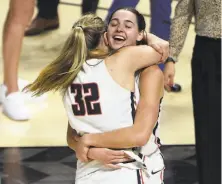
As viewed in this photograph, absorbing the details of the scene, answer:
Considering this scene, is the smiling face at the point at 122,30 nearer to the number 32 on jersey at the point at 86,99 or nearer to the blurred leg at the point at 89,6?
the number 32 on jersey at the point at 86,99

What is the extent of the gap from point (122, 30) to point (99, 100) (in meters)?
0.22

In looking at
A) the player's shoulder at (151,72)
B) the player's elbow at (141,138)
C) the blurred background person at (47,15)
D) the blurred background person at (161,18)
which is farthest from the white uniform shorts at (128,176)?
the blurred background person at (47,15)

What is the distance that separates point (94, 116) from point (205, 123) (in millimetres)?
713

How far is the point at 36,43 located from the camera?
4.89 m

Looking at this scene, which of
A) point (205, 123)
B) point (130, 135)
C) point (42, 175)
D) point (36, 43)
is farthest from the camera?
point (36, 43)

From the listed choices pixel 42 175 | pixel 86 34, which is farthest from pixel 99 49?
pixel 42 175

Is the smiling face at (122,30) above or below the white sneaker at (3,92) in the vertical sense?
above

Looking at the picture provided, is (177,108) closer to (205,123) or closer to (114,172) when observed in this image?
(205,123)

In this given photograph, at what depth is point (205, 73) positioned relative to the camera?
2.62 metres

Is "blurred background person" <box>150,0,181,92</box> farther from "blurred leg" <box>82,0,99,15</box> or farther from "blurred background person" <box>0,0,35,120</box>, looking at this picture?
"blurred background person" <box>0,0,35,120</box>

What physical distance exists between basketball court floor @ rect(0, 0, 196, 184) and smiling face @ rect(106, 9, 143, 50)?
129 cm

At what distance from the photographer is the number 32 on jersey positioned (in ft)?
6.80

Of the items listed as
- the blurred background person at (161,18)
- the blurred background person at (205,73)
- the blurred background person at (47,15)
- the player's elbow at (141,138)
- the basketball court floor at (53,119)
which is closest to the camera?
the player's elbow at (141,138)

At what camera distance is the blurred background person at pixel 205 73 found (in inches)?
100
